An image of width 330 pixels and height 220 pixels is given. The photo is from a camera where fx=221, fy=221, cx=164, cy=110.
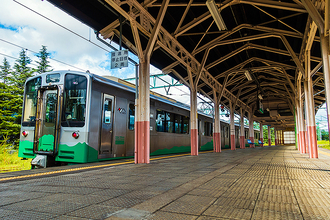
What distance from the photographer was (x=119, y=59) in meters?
6.59

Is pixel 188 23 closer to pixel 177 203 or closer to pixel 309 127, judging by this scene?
pixel 309 127

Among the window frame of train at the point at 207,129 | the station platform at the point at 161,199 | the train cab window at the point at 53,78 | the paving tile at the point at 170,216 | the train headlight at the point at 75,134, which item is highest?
the train cab window at the point at 53,78

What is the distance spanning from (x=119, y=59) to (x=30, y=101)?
315cm

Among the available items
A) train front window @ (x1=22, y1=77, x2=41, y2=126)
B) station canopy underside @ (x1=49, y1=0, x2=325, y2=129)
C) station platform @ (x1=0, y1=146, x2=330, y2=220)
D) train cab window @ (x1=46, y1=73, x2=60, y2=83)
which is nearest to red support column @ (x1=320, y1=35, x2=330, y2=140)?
station canopy underside @ (x1=49, y1=0, x2=325, y2=129)

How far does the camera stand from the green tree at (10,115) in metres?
15.0

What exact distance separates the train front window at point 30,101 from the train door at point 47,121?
1.42ft

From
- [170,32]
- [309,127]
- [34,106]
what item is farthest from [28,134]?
[309,127]

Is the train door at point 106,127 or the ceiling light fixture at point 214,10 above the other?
the ceiling light fixture at point 214,10

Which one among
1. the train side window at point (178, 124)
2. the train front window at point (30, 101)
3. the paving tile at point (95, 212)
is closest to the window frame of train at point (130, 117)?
the train front window at point (30, 101)

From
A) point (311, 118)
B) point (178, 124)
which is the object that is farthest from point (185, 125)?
point (311, 118)

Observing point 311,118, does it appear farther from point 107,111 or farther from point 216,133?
point 107,111

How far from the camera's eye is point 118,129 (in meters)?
7.25

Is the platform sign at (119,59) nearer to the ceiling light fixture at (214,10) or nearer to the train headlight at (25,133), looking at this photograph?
the ceiling light fixture at (214,10)

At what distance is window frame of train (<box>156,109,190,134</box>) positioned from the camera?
9751mm
